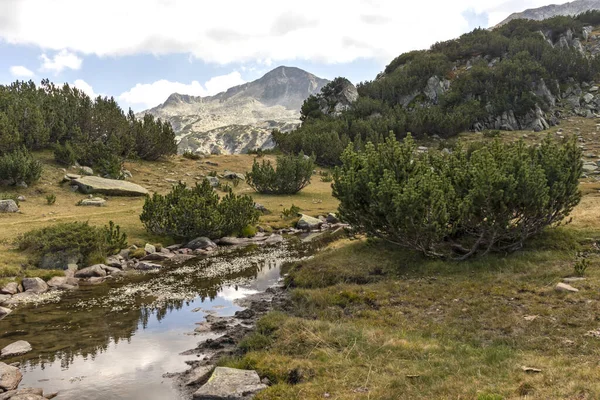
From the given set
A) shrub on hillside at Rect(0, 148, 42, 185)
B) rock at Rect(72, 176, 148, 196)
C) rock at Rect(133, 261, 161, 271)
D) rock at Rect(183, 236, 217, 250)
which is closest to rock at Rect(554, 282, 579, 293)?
rock at Rect(133, 261, 161, 271)

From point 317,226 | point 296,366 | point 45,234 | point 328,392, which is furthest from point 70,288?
point 317,226

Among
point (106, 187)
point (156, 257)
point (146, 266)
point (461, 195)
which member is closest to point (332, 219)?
point (156, 257)

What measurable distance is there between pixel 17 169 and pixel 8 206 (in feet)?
24.0

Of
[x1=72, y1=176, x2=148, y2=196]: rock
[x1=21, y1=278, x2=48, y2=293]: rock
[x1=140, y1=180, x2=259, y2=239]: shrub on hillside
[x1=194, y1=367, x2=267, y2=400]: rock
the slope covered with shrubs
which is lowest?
[x1=194, y1=367, x2=267, y2=400]: rock

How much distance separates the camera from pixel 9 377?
10.8m

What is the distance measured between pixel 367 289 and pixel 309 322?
425 centimetres

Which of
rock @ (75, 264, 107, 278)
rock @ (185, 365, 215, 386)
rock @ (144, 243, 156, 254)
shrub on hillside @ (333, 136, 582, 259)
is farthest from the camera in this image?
rock @ (144, 243, 156, 254)

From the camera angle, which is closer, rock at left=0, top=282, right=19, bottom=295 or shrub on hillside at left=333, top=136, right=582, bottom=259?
shrub on hillside at left=333, top=136, right=582, bottom=259

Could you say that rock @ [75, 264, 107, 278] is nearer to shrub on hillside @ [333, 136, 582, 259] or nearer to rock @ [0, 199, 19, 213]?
shrub on hillside @ [333, 136, 582, 259]

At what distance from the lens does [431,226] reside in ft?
57.8

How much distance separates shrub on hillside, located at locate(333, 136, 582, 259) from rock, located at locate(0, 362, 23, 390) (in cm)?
1413

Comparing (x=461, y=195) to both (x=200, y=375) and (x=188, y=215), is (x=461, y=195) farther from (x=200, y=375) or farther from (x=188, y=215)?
(x=188, y=215)

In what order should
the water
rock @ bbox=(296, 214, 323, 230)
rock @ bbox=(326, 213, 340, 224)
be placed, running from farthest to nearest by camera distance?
1. rock @ bbox=(326, 213, 340, 224)
2. rock @ bbox=(296, 214, 323, 230)
3. the water

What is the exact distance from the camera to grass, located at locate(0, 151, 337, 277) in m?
27.3
